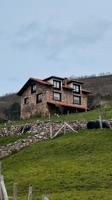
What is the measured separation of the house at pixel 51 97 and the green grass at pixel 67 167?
157 feet

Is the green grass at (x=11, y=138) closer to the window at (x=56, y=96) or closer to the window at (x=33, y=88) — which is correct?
the window at (x=56, y=96)

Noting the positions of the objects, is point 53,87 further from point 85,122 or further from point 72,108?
point 85,122

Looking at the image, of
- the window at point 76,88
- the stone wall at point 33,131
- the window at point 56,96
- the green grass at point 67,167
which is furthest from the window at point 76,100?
the green grass at point 67,167

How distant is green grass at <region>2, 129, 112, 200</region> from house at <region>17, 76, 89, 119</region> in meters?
48.0

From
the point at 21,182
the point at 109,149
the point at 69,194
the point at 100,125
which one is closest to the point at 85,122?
the point at 100,125

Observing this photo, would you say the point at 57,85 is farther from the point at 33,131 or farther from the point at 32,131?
the point at 33,131

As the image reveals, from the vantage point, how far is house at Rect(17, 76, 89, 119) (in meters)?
114

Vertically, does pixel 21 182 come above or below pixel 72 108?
below

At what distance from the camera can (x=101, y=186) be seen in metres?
40.4

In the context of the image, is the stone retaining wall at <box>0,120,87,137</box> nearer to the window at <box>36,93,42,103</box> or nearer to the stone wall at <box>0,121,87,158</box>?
the stone wall at <box>0,121,87,158</box>

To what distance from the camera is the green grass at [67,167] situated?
3972 centimetres

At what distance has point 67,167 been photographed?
49125 millimetres

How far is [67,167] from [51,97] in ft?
214

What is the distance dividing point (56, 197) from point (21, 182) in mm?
8651
